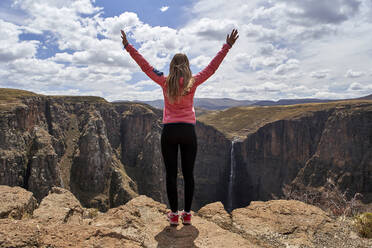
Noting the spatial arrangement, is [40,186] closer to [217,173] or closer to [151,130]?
[151,130]

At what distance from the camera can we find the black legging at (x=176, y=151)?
5551 millimetres

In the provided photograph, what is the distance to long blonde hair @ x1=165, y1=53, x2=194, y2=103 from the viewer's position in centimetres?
542

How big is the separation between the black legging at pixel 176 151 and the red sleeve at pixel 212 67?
111 cm

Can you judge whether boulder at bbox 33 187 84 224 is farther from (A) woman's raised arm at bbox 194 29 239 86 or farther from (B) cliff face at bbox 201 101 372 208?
(B) cliff face at bbox 201 101 372 208

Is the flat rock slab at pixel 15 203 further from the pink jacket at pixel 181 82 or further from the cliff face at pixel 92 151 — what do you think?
the cliff face at pixel 92 151

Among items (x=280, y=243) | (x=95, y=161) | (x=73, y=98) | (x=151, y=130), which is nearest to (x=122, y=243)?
(x=280, y=243)

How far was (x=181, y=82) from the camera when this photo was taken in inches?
215

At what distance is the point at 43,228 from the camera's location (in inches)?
Answer: 167

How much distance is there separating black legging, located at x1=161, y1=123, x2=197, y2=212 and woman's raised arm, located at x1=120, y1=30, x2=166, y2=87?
110 cm

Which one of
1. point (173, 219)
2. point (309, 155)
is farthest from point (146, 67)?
point (309, 155)

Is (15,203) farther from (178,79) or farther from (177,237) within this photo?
(178,79)

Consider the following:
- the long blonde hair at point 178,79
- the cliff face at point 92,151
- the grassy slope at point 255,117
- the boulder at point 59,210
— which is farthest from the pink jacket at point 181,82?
the grassy slope at point 255,117

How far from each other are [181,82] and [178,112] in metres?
0.68

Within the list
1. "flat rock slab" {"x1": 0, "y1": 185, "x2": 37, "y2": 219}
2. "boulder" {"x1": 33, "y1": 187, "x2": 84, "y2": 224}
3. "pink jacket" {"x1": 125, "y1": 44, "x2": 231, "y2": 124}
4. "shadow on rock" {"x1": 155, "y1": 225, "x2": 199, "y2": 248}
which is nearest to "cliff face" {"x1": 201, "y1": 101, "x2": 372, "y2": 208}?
"shadow on rock" {"x1": 155, "y1": 225, "x2": 199, "y2": 248}
